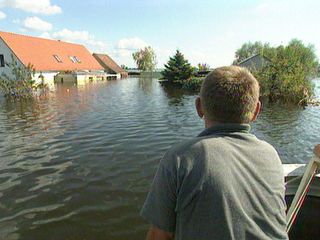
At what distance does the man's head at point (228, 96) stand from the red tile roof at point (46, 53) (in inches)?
1518

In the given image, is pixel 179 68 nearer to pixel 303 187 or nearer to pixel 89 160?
pixel 89 160

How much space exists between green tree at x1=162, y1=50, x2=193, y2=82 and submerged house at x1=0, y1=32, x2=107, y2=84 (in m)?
12.7

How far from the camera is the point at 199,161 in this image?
1.75 m

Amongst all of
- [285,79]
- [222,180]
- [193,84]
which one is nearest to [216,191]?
[222,180]

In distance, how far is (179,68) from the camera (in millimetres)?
42562

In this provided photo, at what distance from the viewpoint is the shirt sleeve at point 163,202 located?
1.78m

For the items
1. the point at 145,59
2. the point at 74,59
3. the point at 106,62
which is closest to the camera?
the point at 74,59

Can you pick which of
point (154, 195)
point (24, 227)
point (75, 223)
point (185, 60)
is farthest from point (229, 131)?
point (185, 60)

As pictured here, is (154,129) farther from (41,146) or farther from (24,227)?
(24,227)

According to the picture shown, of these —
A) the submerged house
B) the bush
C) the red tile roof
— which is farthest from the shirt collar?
the red tile roof

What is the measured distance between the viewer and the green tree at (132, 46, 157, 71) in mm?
94375

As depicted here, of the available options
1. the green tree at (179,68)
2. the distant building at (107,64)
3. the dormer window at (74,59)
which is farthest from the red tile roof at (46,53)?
the green tree at (179,68)

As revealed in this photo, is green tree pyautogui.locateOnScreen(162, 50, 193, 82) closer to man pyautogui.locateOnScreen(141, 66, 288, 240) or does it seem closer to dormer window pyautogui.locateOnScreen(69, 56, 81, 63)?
dormer window pyautogui.locateOnScreen(69, 56, 81, 63)

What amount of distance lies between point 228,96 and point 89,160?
7.77 meters
